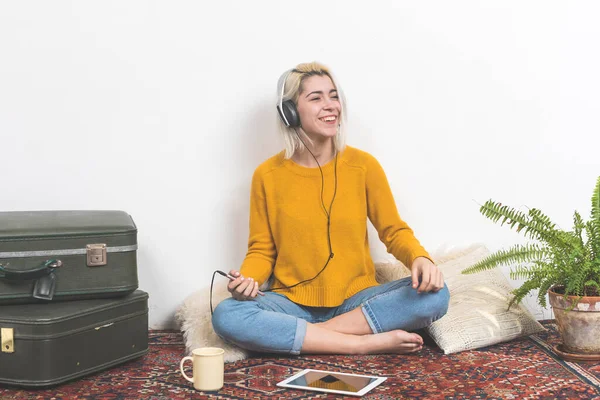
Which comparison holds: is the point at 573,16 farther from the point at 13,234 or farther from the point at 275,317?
the point at 13,234

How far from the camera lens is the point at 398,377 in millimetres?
1714

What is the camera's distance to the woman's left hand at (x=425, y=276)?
74.1 inches

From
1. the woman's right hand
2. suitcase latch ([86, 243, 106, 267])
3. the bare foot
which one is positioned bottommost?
the bare foot

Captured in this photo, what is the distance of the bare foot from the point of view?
1896 mm

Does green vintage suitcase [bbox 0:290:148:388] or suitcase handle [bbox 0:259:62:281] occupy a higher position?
suitcase handle [bbox 0:259:62:281]

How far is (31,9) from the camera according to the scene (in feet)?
7.37

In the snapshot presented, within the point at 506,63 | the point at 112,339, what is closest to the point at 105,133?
the point at 112,339

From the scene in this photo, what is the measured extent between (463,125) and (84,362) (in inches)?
55.9

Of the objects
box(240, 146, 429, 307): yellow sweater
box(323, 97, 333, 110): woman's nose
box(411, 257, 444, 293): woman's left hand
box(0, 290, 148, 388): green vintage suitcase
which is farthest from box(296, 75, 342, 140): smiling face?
box(0, 290, 148, 388): green vintage suitcase

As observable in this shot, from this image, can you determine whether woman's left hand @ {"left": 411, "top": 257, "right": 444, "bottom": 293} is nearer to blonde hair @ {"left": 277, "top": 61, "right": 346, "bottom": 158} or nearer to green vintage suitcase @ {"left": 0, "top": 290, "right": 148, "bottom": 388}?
blonde hair @ {"left": 277, "top": 61, "right": 346, "bottom": 158}

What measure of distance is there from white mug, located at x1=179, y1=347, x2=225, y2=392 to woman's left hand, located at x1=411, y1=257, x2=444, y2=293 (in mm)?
581

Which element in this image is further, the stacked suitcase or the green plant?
the green plant

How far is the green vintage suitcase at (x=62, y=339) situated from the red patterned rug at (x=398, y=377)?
4 cm

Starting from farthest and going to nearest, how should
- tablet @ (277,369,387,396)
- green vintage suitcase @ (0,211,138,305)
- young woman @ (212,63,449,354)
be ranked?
young woman @ (212,63,449,354) < green vintage suitcase @ (0,211,138,305) < tablet @ (277,369,387,396)
